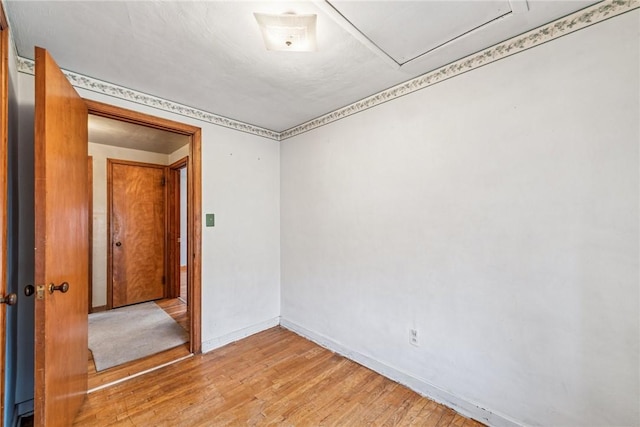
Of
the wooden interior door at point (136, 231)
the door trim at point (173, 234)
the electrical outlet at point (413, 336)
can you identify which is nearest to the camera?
the electrical outlet at point (413, 336)

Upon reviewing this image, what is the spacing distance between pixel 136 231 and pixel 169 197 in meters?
0.69

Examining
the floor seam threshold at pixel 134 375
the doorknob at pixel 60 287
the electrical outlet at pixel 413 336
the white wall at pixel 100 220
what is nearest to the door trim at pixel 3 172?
the doorknob at pixel 60 287

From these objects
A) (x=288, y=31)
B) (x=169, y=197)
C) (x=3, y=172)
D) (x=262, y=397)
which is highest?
(x=288, y=31)

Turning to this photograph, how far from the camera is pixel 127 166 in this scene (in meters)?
3.93

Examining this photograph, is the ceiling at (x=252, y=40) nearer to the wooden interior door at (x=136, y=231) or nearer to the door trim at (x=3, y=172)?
the door trim at (x=3, y=172)

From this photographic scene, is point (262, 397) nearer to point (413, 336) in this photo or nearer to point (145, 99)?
point (413, 336)

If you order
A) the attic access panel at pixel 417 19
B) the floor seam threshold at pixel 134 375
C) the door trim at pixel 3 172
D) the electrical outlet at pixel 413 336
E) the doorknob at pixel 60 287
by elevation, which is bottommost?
the floor seam threshold at pixel 134 375

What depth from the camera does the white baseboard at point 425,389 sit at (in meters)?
1.63

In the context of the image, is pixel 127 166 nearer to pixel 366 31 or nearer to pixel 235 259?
pixel 235 259

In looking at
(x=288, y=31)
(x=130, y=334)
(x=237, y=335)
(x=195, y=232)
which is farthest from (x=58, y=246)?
(x=130, y=334)

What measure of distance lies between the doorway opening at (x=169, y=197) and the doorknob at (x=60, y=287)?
1.07 m

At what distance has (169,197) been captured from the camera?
4.29 meters

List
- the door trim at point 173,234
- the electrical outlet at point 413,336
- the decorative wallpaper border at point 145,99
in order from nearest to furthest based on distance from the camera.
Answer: the decorative wallpaper border at point 145,99 < the electrical outlet at point 413,336 < the door trim at point 173,234

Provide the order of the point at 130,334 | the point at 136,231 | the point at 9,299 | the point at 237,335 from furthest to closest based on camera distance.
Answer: the point at 136,231 < the point at 130,334 < the point at 237,335 < the point at 9,299
